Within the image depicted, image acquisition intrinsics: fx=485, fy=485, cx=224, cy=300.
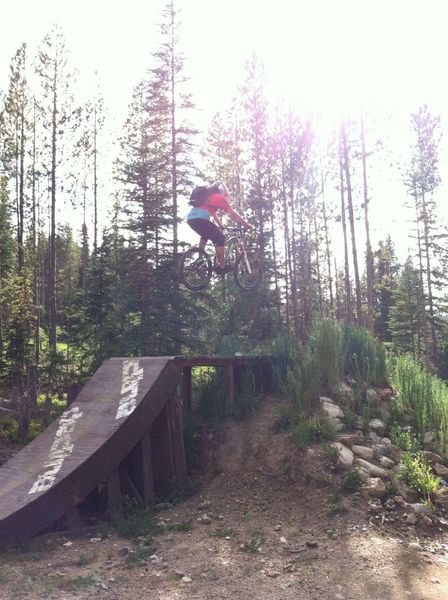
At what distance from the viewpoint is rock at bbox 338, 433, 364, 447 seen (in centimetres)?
737

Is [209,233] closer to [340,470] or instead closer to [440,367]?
[340,470]

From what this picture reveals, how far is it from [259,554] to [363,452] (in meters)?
2.41

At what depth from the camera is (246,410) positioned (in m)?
8.89

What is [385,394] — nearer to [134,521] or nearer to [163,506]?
[163,506]

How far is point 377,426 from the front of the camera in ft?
26.2

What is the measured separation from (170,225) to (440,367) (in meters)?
16.7

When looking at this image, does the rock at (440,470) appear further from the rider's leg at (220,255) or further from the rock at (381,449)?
the rider's leg at (220,255)

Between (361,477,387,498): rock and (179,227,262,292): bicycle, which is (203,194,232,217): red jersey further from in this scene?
(361,477,387,498): rock

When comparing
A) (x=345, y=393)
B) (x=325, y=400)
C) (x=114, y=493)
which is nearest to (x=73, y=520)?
(x=114, y=493)

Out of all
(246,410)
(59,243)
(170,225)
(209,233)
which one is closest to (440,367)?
(170,225)

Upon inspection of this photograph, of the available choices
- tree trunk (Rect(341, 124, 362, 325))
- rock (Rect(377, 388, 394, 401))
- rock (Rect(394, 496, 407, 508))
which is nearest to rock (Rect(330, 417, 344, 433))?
rock (Rect(377, 388, 394, 401))

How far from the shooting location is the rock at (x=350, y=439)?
737 cm

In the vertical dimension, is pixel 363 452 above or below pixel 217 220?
below

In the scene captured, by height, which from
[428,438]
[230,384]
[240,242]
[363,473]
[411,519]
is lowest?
[411,519]
